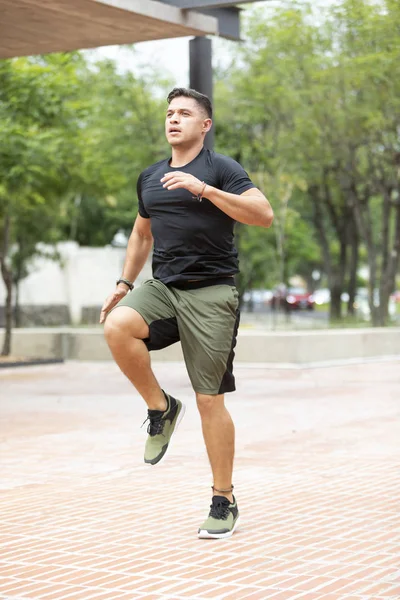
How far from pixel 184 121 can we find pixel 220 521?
1.98 meters

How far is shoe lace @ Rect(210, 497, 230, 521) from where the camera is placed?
594 cm

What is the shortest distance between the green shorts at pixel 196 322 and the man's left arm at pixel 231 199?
46 cm

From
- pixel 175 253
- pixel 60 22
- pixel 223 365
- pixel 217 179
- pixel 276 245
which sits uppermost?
pixel 60 22

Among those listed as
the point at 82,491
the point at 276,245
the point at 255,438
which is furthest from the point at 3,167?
the point at 276,245

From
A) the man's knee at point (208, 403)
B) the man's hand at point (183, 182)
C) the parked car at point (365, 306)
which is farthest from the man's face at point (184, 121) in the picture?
the parked car at point (365, 306)

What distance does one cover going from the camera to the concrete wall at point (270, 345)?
19297 millimetres

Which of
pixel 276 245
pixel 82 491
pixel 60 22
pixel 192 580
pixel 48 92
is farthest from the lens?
pixel 276 245

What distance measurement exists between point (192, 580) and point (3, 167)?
47.9 ft

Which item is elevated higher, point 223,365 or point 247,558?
point 223,365

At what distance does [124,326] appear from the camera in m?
5.63

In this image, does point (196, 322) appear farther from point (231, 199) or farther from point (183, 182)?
point (183, 182)

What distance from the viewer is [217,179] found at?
5.73 meters

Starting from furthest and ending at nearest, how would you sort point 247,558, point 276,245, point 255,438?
point 276,245
point 255,438
point 247,558

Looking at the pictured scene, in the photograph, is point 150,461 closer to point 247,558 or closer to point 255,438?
point 247,558
